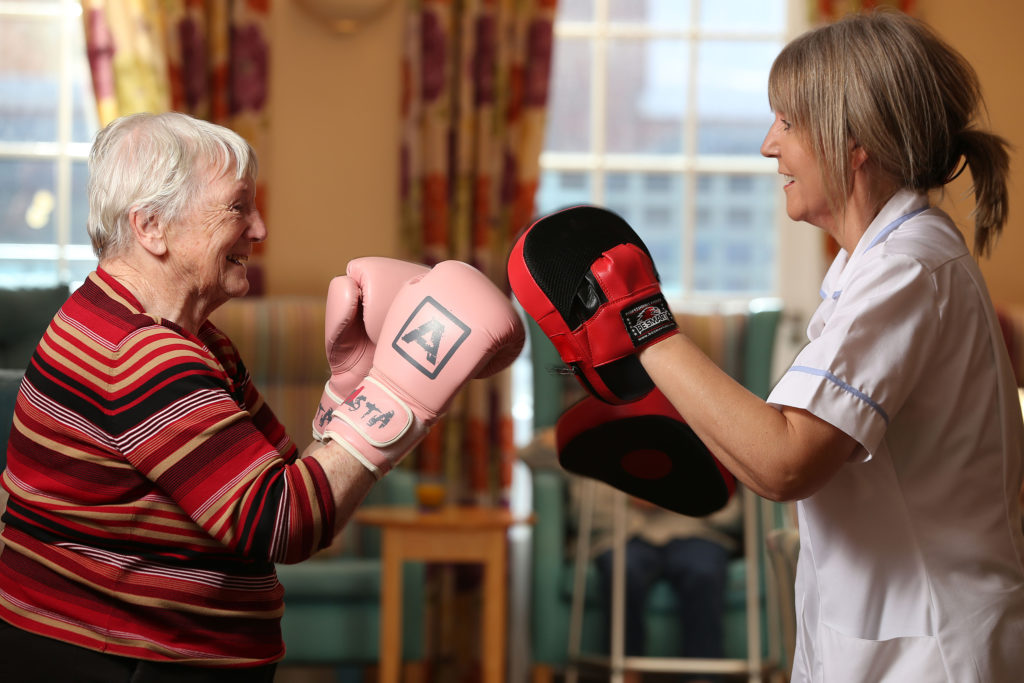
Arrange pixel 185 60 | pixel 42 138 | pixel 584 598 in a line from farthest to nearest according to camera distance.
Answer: pixel 42 138
pixel 185 60
pixel 584 598

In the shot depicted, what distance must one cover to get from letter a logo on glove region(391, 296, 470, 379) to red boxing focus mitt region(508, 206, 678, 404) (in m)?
0.11

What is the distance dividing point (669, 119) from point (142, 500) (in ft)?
11.6

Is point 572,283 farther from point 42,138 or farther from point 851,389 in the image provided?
point 42,138

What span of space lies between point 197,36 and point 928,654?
11.9 ft

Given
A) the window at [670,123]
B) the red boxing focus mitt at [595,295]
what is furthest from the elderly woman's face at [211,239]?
the window at [670,123]

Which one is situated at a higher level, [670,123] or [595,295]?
[595,295]

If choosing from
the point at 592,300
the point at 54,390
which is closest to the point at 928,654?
the point at 592,300

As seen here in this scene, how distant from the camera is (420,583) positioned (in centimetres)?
337

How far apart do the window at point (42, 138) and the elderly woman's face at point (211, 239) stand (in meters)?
2.95

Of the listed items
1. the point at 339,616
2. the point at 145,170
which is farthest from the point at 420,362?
the point at 339,616

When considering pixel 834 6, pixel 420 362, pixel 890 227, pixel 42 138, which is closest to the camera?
pixel 890 227

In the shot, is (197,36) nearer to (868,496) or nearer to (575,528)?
(575,528)

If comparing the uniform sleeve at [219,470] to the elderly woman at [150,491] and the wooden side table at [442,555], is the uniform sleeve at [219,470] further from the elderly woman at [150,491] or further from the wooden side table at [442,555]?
the wooden side table at [442,555]

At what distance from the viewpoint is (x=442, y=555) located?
3.17 m
